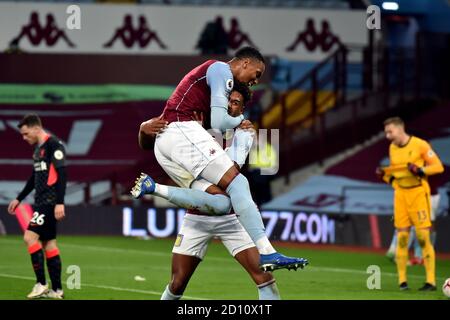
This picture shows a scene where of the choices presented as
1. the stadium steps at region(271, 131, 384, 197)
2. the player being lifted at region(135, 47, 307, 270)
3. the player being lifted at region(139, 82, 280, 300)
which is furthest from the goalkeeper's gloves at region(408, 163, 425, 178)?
the stadium steps at region(271, 131, 384, 197)

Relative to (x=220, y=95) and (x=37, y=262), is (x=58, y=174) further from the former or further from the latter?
(x=220, y=95)

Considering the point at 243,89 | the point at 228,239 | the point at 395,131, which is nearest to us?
the point at 243,89

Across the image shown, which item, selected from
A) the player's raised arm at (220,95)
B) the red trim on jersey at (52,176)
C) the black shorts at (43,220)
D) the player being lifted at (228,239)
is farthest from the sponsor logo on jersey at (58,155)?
the player's raised arm at (220,95)

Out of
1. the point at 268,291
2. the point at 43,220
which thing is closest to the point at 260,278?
the point at 268,291

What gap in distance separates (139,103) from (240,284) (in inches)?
607

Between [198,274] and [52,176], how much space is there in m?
4.10

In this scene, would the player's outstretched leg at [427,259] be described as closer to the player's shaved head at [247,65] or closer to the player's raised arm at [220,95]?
the player's shaved head at [247,65]

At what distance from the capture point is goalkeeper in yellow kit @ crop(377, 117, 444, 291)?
1572cm

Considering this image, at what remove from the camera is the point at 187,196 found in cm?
997

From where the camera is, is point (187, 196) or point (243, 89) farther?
point (243, 89)

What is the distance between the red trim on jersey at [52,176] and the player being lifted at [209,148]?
424 cm

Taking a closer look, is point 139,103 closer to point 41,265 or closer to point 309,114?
point 309,114

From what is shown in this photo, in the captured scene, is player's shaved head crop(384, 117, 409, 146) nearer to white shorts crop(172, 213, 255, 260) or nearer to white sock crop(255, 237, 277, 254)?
white shorts crop(172, 213, 255, 260)

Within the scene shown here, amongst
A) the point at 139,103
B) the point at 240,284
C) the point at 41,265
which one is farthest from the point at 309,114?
the point at 41,265
